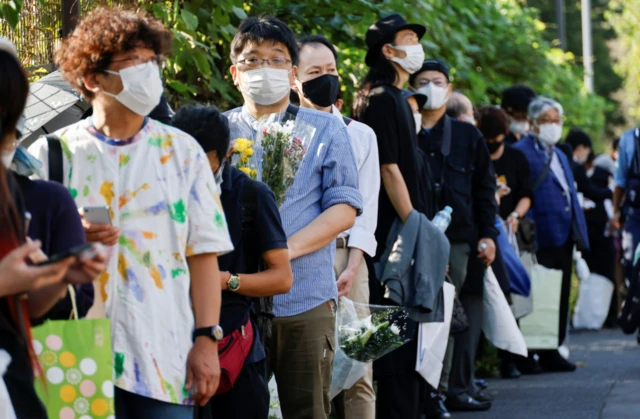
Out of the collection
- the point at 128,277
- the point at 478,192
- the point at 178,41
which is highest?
the point at 178,41

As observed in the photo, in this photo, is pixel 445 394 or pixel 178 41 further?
pixel 445 394

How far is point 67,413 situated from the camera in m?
3.34

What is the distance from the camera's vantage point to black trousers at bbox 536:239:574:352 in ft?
35.2

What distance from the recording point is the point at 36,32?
19.5ft

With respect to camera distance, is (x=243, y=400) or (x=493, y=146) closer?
(x=243, y=400)

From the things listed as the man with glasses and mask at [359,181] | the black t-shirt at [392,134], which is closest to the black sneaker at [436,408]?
the black t-shirt at [392,134]

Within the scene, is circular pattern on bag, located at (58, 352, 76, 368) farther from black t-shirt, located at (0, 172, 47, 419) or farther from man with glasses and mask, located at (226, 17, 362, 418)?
man with glasses and mask, located at (226, 17, 362, 418)

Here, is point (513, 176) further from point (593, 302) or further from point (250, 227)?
point (250, 227)

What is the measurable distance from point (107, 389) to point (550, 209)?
7.64 m

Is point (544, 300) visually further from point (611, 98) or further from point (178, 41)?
point (611, 98)

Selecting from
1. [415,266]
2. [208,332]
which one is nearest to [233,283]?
[208,332]

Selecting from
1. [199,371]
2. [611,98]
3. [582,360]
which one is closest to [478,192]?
[582,360]

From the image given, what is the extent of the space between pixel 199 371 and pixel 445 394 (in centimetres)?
517

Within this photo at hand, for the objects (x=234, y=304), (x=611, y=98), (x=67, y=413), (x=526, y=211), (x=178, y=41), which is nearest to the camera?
(x=67, y=413)
